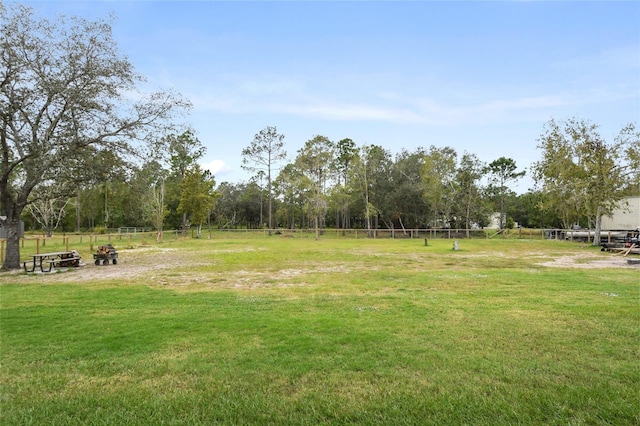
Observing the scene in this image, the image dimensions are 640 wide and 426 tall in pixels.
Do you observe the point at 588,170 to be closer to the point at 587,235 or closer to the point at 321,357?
the point at 587,235

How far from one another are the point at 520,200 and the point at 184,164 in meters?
53.0

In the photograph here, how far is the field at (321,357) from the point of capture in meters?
3.05

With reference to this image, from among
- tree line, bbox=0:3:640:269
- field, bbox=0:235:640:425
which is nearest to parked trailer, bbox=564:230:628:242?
tree line, bbox=0:3:640:269

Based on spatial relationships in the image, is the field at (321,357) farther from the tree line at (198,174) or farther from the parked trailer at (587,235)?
the parked trailer at (587,235)

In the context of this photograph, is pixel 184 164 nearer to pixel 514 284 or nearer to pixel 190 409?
pixel 514 284

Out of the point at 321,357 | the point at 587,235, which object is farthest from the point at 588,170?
the point at 321,357

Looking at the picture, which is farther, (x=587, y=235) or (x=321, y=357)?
(x=587, y=235)

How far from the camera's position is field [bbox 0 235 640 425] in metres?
3.05

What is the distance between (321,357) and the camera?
421 centimetres

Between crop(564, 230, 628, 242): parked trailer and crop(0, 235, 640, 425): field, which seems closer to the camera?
crop(0, 235, 640, 425): field

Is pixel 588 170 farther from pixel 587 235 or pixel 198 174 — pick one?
pixel 198 174

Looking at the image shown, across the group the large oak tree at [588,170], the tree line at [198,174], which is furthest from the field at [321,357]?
the large oak tree at [588,170]

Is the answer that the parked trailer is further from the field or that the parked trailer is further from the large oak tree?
the field

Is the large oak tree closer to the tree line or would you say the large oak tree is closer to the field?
the tree line
